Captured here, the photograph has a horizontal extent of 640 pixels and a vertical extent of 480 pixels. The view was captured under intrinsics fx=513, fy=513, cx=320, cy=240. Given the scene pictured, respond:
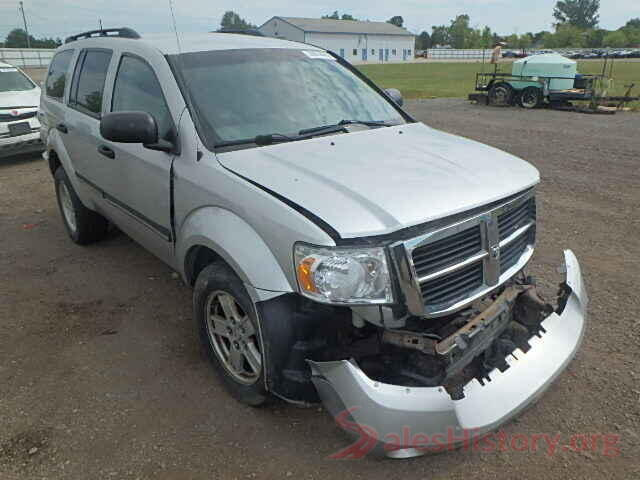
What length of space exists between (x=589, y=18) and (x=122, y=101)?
153601 mm

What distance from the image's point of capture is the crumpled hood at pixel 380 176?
223 centimetres

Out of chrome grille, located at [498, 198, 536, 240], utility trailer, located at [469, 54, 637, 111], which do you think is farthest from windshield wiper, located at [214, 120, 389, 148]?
utility trailer, located at [469, 54, 637, 111]

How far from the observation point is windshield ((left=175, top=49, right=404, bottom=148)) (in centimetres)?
304

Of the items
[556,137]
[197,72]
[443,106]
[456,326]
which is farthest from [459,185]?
[443,106]

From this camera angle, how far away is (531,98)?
16781mm

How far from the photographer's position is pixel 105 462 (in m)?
2.56

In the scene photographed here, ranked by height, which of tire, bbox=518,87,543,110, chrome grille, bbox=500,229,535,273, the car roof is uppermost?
the car roof

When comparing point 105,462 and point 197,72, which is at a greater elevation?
point 197,72

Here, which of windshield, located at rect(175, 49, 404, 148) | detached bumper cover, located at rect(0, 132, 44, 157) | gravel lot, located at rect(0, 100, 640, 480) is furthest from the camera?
detached bumper cover, located at rect(0, 132, 44, 157)

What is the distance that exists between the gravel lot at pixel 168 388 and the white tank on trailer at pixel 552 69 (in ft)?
41.4

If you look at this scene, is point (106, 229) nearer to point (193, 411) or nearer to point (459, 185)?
point (193, 411)

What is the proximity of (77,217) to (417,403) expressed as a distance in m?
4.19

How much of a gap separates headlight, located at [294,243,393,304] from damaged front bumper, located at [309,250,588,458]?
29 centimetres

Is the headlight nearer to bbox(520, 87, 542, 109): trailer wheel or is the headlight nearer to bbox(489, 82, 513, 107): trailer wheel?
bbox(520, 87, 542, 109): trailer wheel
